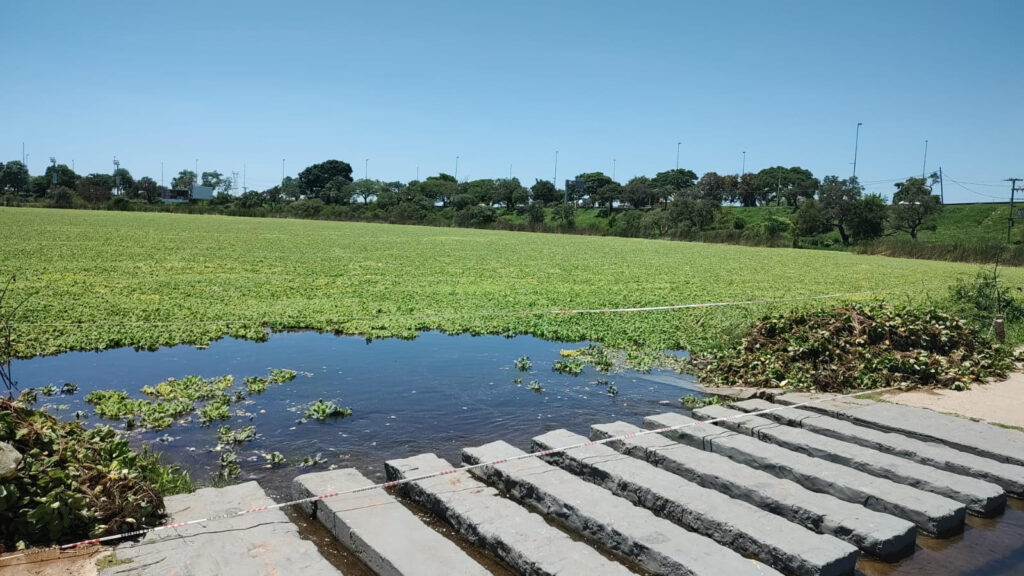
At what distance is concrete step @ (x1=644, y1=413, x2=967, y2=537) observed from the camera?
420 cm

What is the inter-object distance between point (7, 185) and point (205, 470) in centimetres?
12931

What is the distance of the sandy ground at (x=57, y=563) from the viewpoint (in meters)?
3.27

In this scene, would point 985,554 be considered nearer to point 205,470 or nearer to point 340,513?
point 340,513

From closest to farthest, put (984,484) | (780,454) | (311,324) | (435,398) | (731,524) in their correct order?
(731,524), (984,484), (780,454), (435,398), (311,324)

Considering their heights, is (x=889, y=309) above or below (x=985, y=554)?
above

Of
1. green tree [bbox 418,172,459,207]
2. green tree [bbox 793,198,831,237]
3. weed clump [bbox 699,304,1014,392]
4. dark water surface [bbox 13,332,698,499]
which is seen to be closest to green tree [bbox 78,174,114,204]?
green tree [bbox 418,172,459,207]

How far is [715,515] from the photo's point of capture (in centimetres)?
396

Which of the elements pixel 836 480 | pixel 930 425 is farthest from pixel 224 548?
pixel 930 425

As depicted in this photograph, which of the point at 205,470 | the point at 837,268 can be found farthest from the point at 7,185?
the point at 205,470

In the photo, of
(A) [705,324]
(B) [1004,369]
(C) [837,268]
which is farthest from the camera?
(C) [837,268]

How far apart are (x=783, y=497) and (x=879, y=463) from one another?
119 centimetres

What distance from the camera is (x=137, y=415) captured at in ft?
20.8

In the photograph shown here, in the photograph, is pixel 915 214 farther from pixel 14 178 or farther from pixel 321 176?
pixel 14 178

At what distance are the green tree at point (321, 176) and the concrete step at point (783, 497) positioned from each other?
132 metres
